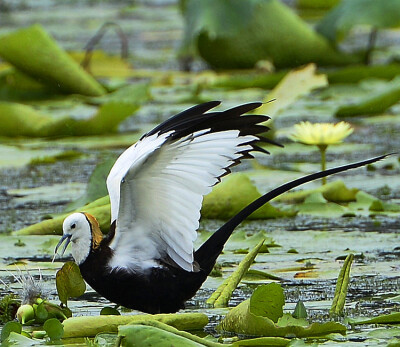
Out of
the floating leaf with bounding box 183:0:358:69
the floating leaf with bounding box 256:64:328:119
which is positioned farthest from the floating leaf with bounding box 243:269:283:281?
the floating leaf with bounding box 183:0:358:69

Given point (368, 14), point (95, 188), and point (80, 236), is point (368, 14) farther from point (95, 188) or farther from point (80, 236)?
point (80, 236)

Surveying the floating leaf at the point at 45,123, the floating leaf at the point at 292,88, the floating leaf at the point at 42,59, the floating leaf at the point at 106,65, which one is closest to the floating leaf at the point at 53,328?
the floating leaf at the point at 292,88

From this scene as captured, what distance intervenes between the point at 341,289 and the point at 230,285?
34cm

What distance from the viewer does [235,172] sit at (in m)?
5.34

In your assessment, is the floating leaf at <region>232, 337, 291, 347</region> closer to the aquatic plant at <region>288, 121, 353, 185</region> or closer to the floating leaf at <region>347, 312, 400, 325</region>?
the floating leaf at <region>347, 312, 400, 325</region>

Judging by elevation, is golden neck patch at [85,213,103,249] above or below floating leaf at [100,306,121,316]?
above

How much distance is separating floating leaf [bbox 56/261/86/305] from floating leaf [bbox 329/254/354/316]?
2.34ft

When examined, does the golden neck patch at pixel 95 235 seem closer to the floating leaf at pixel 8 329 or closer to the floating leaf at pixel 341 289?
the floating leaf at pixel 8 329

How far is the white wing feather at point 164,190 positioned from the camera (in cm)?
292

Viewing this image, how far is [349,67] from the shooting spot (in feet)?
26.5

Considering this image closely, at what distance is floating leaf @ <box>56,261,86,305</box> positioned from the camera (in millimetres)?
2988

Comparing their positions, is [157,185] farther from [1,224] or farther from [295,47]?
[295,47]

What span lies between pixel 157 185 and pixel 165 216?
0.40 feet

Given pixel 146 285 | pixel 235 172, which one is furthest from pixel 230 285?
pixel 235 172
